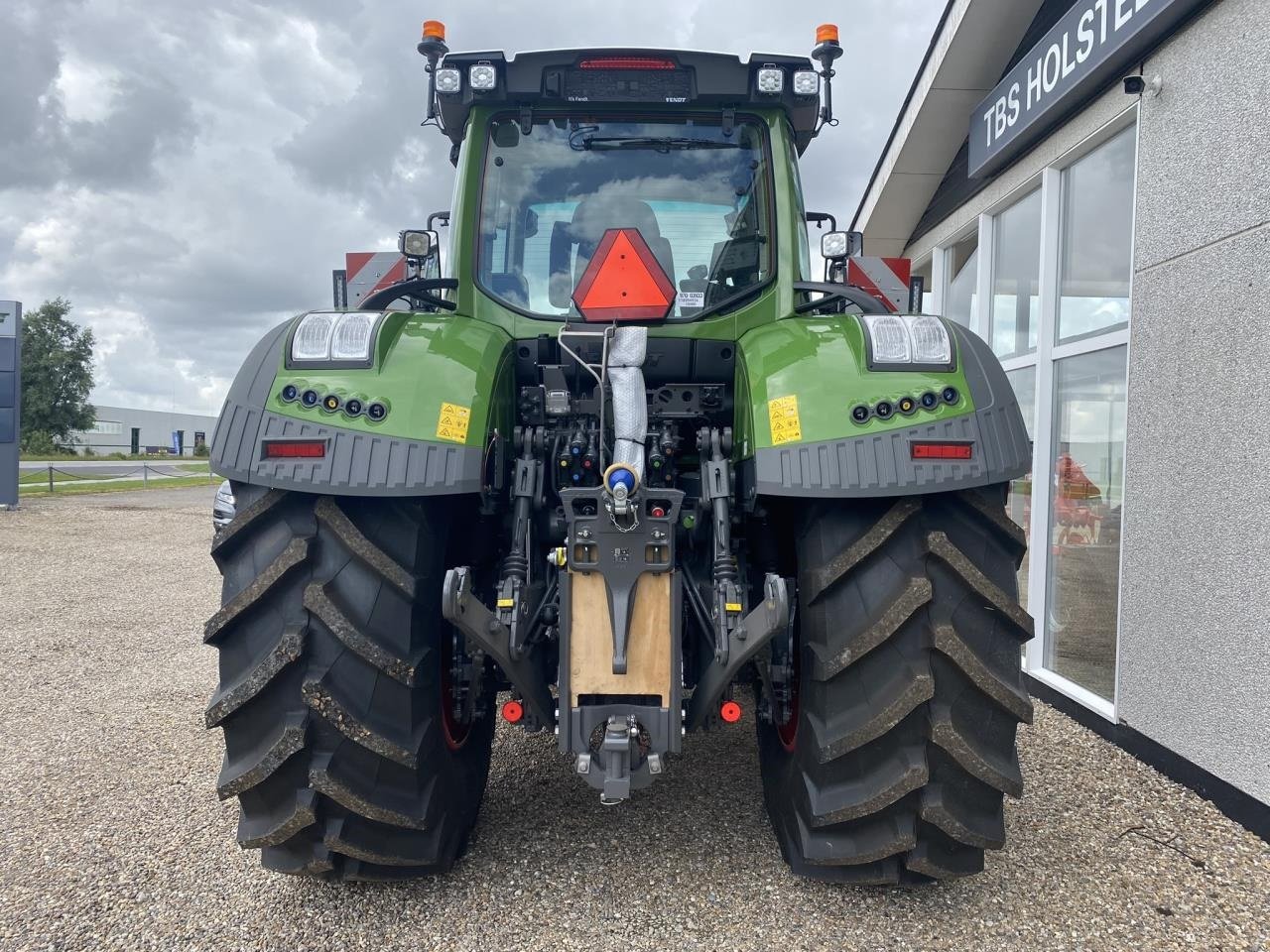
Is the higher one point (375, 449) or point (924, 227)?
point (924, 227)

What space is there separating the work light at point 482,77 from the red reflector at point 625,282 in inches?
37.8

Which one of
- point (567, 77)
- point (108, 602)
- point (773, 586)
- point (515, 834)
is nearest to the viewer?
point (773, 586)

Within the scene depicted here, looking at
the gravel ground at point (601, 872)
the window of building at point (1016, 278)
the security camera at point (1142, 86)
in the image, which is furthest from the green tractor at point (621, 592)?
the window of building at point (1016, 278)

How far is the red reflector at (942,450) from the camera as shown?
217 cm

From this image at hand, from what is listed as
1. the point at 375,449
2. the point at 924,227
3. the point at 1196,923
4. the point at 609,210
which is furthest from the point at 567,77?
the point at 924,227

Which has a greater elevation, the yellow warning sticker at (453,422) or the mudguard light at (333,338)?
the mudguard light at (333,338)

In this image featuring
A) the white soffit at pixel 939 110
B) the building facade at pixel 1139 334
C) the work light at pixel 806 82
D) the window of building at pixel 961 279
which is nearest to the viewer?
the work light at pixel 806 82

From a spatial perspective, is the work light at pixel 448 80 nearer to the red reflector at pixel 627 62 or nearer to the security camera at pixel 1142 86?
the red reflector at pixel 627 62

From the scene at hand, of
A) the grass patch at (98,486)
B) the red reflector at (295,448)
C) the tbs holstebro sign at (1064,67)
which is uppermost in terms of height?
the tbs holstebro sign at (1064,67)

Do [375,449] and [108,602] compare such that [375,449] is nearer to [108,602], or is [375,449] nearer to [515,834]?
[515,834]

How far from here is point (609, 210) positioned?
3.07 m

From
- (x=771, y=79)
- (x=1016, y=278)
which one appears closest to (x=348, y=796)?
(x=771, y=79)

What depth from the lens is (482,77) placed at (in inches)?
116

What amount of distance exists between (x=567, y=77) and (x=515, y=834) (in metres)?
2.64
